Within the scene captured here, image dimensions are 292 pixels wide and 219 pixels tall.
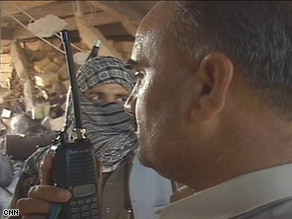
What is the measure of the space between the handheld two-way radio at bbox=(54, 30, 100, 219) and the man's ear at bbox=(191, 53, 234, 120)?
21cm

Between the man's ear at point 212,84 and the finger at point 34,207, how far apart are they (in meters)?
0.26

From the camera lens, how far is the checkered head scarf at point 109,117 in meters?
0.98

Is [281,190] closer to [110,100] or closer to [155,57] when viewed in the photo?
[155,57]

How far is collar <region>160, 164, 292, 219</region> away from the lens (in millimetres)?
498

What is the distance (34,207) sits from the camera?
647 millimetres

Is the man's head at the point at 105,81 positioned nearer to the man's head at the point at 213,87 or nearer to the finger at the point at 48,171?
the finger at the point at 48,171

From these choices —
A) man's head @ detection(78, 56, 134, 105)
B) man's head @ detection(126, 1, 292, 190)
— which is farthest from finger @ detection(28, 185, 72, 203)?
man's head @ detection(78, 56, 134, 105)

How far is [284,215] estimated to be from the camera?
0.49 meters

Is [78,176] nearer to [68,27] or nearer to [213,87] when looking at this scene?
[213,87]

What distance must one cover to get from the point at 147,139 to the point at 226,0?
170 millimetres

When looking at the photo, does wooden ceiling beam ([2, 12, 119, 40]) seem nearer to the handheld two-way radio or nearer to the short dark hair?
the handheld two-way radio

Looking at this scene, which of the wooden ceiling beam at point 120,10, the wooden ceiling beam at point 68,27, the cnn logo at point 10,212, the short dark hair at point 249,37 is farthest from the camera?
the wooden ceiling beam at point 120,10

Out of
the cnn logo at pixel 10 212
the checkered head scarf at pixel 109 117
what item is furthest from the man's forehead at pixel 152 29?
the checkered head scarf at pixel 109 117

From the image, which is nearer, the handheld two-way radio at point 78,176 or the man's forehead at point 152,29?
the man's forehead at point 152,29
